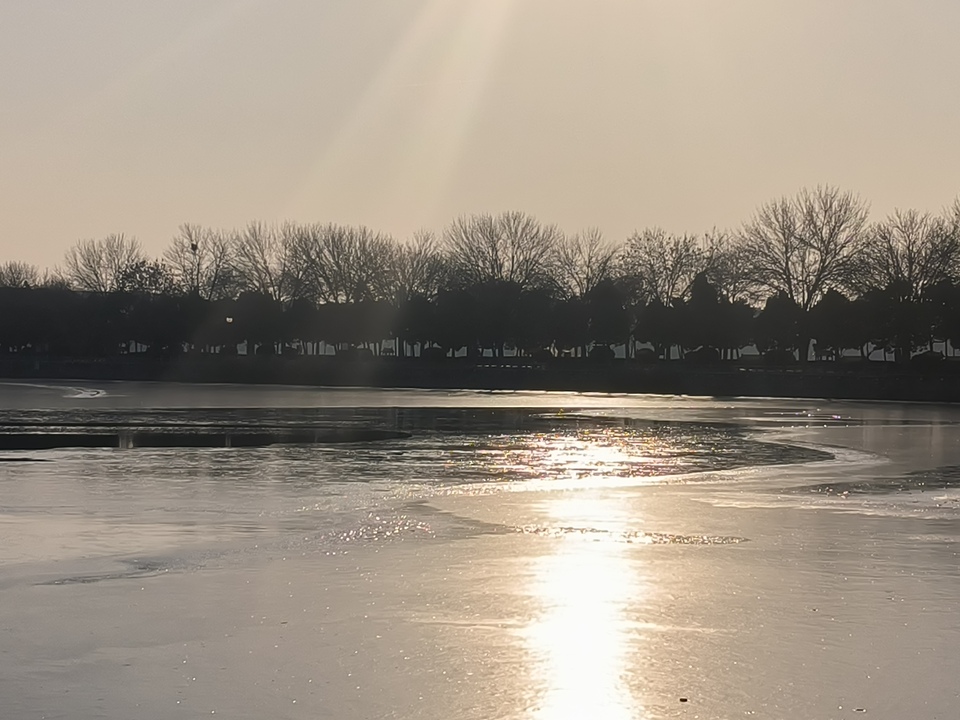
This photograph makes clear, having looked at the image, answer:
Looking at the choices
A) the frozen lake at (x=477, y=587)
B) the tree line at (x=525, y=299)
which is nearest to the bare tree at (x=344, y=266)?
the tree line at (x=525, y=299)

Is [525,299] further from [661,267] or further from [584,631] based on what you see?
[584,631]

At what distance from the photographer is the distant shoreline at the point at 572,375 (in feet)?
187

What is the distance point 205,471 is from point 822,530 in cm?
1016

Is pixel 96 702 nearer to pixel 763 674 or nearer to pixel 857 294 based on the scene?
pixel 763 674

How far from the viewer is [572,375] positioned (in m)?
71.9

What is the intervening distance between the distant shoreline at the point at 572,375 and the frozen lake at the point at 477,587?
115 feet

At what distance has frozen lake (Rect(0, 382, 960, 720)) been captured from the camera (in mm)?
7207

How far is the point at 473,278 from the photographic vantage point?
10456 cm

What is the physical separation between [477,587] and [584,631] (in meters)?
1.76

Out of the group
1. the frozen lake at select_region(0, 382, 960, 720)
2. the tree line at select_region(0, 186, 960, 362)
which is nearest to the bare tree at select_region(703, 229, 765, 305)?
the tree line at select_region(0, 186, 960, 362)

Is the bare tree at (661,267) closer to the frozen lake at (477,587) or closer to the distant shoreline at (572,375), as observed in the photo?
the distant shoreline at (572,375)

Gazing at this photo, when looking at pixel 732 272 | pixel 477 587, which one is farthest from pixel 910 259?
pixel 477 587

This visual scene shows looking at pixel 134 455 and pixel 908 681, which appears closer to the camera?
pixel 908 681

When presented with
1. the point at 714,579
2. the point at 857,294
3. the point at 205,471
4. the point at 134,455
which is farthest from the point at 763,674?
the point at 857,294
